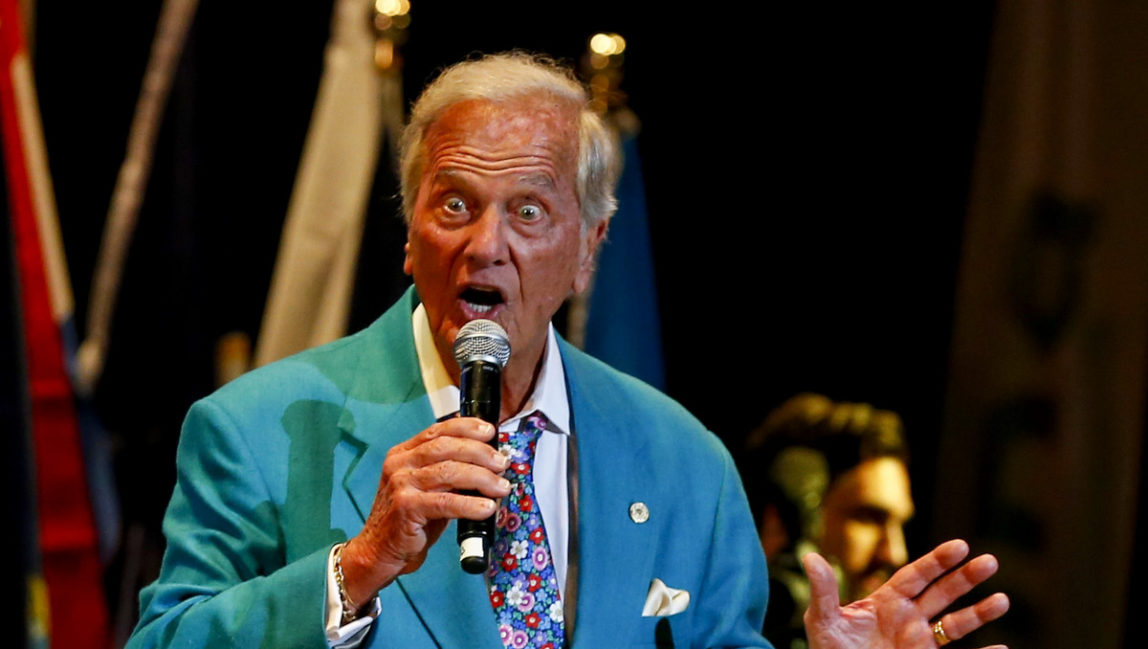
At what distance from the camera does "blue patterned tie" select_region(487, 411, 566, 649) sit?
1.98 m

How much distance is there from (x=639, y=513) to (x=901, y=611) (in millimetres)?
426

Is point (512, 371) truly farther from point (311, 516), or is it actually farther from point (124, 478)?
point (124, 478)

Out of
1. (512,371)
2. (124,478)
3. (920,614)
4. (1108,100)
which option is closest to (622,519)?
(512,371)

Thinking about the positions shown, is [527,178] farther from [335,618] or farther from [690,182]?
[690,182]

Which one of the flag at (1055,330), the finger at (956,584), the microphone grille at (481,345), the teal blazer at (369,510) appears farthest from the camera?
the flag at (1055,330)

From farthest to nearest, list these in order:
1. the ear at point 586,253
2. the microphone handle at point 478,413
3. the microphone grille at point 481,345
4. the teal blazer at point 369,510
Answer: the ear at point 586,253, the teal blazer at point 369,510, the microphone grille at point 481,345, the microphone handle at point 478,413

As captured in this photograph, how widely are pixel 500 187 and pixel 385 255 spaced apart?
2.05 meters

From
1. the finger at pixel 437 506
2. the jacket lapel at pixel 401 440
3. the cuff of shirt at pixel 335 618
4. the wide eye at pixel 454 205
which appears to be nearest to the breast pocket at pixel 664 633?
the jacket lapel at pixel 401 440

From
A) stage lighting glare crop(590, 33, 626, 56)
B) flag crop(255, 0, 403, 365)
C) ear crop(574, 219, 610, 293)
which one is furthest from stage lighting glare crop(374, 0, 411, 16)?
ear crop(574, 219, 610, 293)

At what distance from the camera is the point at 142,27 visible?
472 centimetres

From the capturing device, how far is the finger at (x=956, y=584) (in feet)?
6.32

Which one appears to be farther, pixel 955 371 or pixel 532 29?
pixel 532 29

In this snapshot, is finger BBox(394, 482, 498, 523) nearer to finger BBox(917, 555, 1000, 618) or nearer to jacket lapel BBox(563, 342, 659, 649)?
jacket lapel BBox(563, 342, 659, 649)

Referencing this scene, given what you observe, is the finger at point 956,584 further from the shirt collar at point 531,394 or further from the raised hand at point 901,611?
the shirt collar at point 531,394
